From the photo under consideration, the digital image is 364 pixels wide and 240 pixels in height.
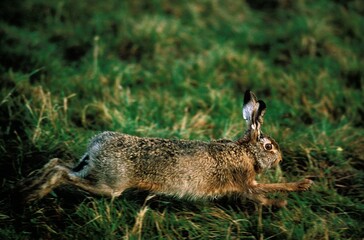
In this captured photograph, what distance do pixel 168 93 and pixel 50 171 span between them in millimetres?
2415

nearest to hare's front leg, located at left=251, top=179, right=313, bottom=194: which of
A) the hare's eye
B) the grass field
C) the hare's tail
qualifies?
the grass field

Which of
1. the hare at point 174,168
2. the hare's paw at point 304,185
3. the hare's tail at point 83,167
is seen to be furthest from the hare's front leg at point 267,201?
the hare's tail at point 83,167

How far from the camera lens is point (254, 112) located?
464cm

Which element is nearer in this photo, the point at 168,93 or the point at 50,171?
the point at 50,171

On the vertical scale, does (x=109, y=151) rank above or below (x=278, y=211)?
above

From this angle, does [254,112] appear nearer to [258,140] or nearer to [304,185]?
[258,140]

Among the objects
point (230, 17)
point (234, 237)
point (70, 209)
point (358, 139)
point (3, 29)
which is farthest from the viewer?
point (230, 17)

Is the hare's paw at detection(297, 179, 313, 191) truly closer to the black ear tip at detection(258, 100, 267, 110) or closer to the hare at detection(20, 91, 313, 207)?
the hare at detection(20, 91, 313, 207)

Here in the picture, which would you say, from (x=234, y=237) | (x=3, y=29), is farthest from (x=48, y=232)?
(x=3, y=29)

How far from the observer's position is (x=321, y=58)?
7.47 metres

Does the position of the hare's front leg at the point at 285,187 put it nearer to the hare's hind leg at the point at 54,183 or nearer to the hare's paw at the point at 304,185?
the hare's paw at the point at 304,185

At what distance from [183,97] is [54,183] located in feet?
8.12

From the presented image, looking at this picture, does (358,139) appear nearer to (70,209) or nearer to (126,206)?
(126,206)

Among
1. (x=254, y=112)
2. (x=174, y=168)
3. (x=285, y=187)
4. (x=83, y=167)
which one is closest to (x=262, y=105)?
(x=254, y=112)
